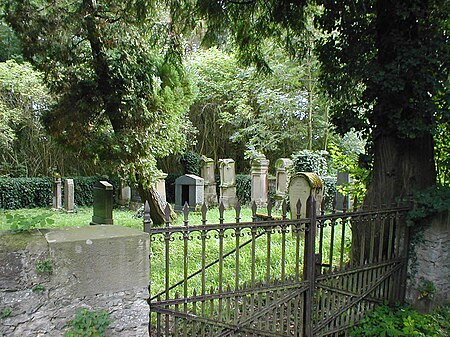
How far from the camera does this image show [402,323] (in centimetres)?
376

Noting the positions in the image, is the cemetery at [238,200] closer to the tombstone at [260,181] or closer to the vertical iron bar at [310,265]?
the vertical iron bar at [310,265]

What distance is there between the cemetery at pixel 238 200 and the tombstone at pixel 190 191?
9.92 ft

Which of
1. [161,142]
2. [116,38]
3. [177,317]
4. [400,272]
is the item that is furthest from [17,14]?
[400,272]

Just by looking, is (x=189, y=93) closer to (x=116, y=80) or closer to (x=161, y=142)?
(x=161, y=142)

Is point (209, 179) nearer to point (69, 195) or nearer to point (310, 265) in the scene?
point (69, 195)

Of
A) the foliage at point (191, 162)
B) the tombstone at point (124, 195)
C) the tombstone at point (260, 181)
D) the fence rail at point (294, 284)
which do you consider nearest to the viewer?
the fence rail at point (294, 284)

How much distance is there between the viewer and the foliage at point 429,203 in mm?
3770

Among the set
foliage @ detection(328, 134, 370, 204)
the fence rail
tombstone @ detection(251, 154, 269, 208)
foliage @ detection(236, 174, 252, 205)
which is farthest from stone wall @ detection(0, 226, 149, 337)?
foliage @ detection(236, 174, 252, 205)

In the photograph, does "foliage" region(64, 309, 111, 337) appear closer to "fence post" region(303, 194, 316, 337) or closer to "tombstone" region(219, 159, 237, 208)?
"fence post" region(303, 194, 316, 337)

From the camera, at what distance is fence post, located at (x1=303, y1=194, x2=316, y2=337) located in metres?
3.37

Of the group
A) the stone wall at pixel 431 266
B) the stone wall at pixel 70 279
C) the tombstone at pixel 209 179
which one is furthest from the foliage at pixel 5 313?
the tombstone at pixel 209 179

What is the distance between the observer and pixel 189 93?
9016 mm

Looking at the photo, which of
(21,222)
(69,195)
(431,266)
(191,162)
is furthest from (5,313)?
(191,162)

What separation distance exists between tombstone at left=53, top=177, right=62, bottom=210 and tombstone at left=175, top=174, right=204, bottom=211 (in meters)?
4.63
